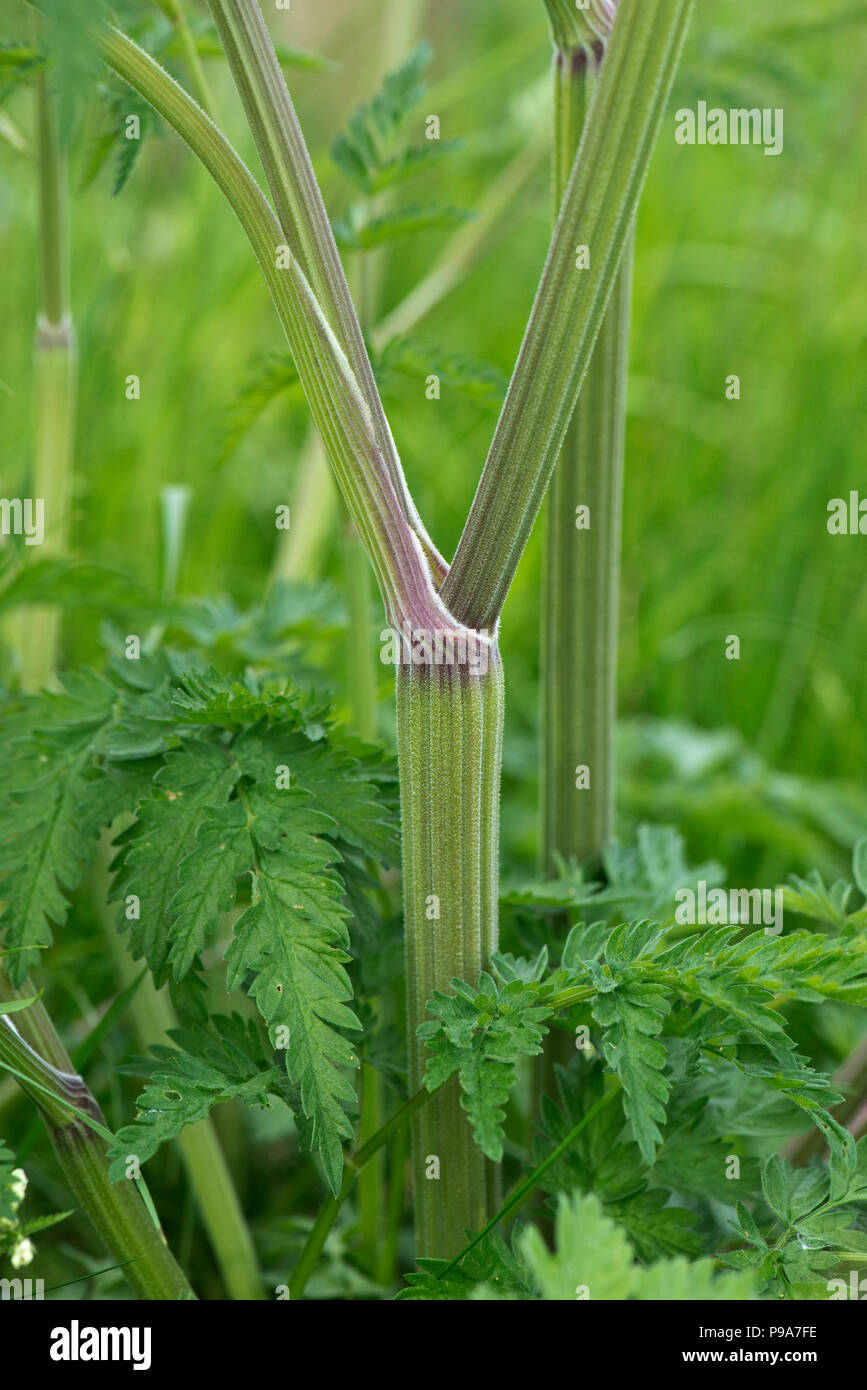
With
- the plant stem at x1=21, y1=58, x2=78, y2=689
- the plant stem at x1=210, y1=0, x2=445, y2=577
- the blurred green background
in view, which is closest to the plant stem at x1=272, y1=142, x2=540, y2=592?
the blurred green background

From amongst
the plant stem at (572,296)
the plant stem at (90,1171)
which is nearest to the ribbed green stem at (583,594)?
the plant stem at (572,296)

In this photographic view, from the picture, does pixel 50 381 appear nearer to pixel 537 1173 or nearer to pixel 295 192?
pixel 295 192

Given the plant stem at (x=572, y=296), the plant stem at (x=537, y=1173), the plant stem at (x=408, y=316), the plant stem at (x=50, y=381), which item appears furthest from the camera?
the plant stem at (x=408, y=316)

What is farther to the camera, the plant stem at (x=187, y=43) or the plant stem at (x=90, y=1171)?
the plant stem at (x=187, y=43)

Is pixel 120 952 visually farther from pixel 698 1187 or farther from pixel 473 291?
pixel 473 291

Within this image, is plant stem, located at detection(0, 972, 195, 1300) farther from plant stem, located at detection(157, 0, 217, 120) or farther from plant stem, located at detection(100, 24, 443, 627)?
plant stem, located at detection(157, 0, 217, 120)

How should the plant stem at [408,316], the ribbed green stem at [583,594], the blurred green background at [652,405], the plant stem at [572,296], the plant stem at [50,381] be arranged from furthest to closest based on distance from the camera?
Result: the blurred green background at [652,405] → the plant stem at [408,316] → the plant stem at [50,381] → the ribbed green stem at [583,594] → the plant stem at [572,296]

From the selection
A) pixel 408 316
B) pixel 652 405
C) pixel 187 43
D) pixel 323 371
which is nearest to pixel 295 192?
pixel 323 371

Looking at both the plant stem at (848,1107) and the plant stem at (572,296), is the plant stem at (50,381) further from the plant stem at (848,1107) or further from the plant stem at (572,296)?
the plant stem at (848,1107)
